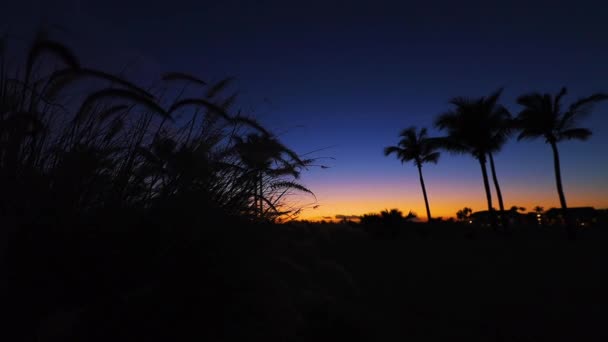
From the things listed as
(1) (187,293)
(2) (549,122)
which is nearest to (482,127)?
(2) (549,122)

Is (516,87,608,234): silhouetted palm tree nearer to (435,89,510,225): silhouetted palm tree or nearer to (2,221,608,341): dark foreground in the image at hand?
(435,89,510,225): silhouetted palm tree

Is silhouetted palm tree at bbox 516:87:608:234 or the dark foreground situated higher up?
silhouetted palm tree at bbox 516:87:608:234

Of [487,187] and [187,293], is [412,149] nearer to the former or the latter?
[487,187]

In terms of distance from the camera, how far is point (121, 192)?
149cm

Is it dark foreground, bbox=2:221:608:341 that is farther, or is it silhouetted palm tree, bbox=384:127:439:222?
silhouetted palm tree, bbox=384:127:439:222

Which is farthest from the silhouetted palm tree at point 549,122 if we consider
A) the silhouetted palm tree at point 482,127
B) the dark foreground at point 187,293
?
the dark foreground at point 187,293

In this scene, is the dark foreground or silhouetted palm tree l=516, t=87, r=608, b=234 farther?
silhouetted palm tree l=516, t=87, r=608, b=234

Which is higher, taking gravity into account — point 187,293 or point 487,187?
point 487,187

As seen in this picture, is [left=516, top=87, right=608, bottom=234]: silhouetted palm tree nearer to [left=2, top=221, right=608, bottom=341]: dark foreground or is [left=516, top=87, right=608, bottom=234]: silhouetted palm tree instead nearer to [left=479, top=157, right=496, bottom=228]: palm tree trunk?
[left=479, top=157, right=496, bottom=228]: palm tree trunk

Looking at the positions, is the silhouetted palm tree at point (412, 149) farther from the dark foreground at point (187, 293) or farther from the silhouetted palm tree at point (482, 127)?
the dark foreground at point (187, 293)

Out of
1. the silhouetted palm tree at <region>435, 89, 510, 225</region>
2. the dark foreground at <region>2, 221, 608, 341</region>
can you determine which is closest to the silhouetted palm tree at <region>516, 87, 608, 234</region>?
the silhouetted palm tree at <region>435, 89, 510, 225</region>

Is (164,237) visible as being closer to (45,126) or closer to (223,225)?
(223,225)

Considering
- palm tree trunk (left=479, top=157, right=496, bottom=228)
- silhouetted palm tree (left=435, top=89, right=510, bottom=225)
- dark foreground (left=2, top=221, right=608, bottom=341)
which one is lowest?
dark foreground (left=2, top=221, right=608, bottom=341)

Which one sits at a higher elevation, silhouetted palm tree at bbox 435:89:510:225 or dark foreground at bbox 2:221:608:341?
silhouetted palm tree at bbox 435:89:510:225
